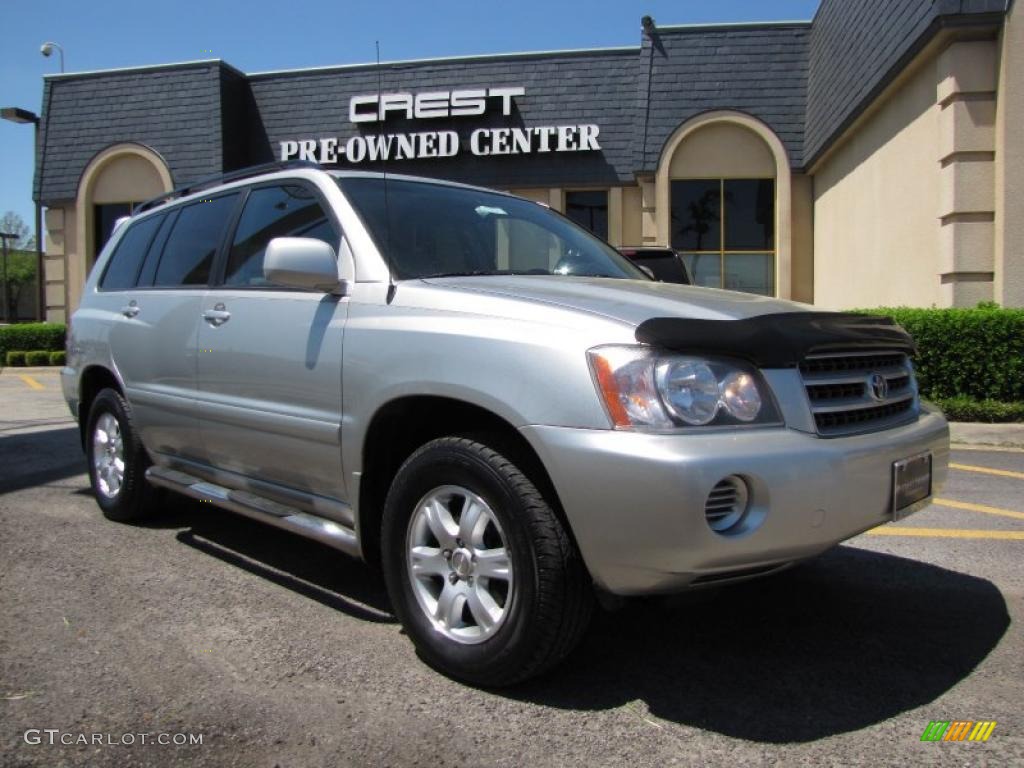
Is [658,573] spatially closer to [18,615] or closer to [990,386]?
[18,615]

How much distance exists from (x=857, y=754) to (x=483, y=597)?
1.18 metres

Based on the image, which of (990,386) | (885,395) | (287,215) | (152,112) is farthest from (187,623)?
(152,112)

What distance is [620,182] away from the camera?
57.2ft

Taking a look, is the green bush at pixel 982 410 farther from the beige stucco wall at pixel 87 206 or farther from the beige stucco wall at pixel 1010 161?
the beige stucco wall at pixel 87 206

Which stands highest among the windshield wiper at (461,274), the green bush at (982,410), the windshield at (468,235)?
the windshield at (468,235)

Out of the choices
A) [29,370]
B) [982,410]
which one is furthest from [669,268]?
[29,370]

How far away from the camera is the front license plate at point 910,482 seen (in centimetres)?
281

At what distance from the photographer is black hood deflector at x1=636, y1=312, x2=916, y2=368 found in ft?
8.17

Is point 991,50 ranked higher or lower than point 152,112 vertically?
lower

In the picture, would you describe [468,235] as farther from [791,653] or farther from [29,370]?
[29,370]

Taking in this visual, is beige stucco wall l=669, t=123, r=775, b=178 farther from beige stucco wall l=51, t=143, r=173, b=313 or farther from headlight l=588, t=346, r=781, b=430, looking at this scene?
headlight l=588, t=346, r=781, b=430

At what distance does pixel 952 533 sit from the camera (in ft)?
15.7

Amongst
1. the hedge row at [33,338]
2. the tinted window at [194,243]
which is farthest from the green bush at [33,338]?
the tinted window at [194,243]

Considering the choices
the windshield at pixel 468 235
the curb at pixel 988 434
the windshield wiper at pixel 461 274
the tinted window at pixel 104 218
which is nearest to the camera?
the windshield wiper at pixel 461 274
